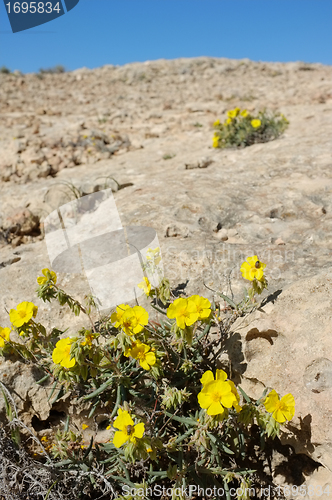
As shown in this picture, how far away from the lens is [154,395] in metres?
1.85

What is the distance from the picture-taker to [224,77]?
520 inches

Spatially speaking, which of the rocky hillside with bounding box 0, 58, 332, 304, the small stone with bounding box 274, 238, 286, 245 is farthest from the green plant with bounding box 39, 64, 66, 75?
the small stone with bounding box 274, 238, 286, 245

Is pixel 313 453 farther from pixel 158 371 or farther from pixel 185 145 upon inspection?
pixel 185 145

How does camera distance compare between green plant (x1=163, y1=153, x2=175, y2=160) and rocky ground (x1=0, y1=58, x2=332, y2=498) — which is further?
green plant (x1=163, y1=153, x2=175, y2=160)

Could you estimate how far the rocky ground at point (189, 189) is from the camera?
233 cm

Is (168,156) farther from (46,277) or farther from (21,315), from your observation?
(21,315)

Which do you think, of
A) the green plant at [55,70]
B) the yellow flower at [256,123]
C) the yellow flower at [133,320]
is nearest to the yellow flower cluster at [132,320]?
the yellow flower at [133,320]

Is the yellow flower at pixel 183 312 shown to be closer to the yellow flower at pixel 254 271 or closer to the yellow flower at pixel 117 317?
the yellow flower at pixel 117 317

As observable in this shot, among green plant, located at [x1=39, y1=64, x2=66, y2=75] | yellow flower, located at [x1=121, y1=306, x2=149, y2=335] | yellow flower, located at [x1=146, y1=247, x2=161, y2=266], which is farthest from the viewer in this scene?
green plant, located at [x1=39, y1=64, x2=66, y2=75]

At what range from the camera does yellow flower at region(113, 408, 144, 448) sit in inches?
56.0

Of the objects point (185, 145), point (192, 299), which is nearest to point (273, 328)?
point (192, 299)

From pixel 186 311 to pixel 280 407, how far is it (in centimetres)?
57

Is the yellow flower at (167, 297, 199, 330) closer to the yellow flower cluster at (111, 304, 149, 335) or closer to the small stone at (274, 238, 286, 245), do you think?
the yellow flower cluster at (111, 304, 149, 335)

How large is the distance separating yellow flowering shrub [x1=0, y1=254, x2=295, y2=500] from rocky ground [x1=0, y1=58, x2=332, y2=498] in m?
0.25
